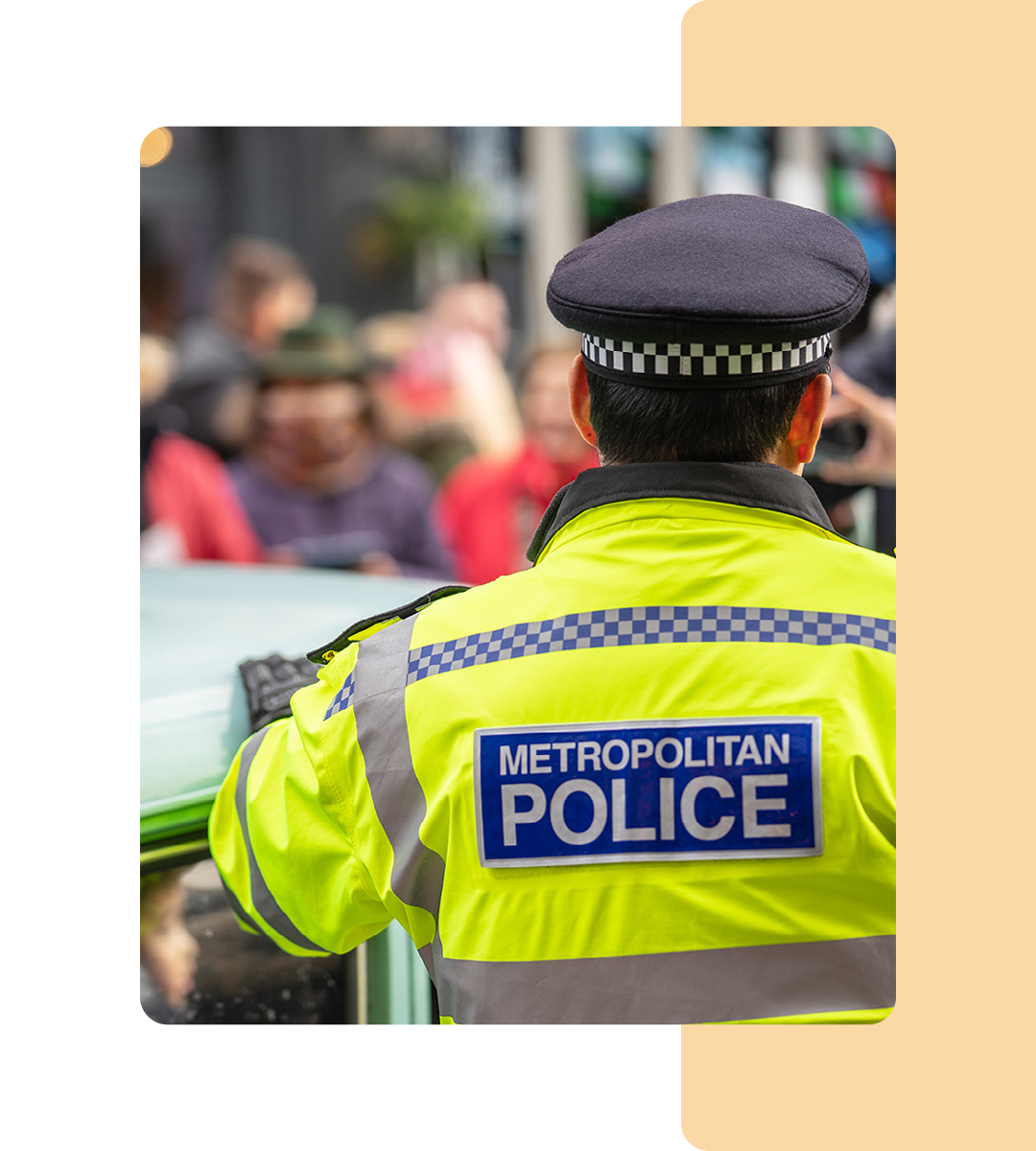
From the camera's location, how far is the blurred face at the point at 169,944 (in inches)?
59.6

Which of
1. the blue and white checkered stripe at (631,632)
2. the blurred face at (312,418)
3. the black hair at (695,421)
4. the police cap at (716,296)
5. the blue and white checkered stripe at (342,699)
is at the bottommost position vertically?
the blue and white checkered stripe at (342,699)

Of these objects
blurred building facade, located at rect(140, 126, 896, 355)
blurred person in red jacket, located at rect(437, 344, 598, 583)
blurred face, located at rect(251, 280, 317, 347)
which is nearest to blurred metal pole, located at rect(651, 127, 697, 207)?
blurred building facade, located at rect(140, 126, 896, 355)

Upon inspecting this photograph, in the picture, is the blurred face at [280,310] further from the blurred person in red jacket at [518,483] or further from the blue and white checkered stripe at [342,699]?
the blue and white checkered stripe at [342,699]

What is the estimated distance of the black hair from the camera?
1195 millimetres

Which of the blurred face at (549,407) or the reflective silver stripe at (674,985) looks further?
the blurred face at (549,407)

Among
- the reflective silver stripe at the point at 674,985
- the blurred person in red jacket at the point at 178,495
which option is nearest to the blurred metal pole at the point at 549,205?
the blurred person in red jacket at the point at 178,495

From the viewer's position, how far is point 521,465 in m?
3.30

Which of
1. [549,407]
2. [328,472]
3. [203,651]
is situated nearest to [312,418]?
[328,472]

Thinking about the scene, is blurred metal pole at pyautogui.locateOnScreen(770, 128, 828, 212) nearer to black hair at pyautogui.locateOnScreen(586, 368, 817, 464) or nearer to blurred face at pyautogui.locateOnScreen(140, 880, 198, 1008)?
black hair at pyautogui.locateOnScreen(586, 368, 817, 464)

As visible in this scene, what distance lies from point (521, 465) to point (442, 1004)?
2081 millimetres

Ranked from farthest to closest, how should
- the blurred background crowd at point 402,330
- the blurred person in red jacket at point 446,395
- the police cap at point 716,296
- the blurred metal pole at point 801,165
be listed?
the blurred person in red jacket at point 446,395 → the blurred background crowd at point 402,330 → the blurred metal pole at point 801,165 → the police cap at point 716,296

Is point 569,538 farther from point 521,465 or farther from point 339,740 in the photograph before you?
point 521,465

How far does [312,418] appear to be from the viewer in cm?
372
